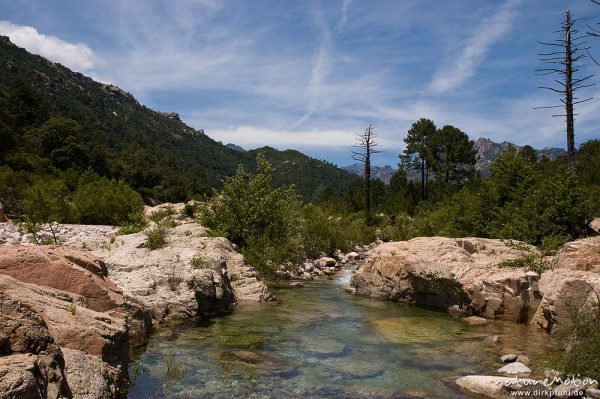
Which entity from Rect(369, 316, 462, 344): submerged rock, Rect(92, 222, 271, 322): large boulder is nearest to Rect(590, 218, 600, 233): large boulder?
Rect(369, 316, 462, 344): submerged rock

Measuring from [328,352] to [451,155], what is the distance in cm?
5865

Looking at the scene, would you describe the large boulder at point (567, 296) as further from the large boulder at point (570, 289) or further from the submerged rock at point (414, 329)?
the submerged rock at point (414, 329)

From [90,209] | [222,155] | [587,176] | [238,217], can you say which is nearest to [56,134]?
[90,209]

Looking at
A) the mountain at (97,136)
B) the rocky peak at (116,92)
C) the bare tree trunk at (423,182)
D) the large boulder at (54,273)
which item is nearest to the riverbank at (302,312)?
the large boulder at (54,273)

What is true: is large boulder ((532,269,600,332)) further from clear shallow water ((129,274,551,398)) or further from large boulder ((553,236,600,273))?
large boulder ((553,236,600,273))

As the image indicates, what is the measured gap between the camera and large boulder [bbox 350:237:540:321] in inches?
595

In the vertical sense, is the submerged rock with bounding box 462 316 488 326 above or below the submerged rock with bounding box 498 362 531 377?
below

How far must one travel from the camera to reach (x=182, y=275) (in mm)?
15078

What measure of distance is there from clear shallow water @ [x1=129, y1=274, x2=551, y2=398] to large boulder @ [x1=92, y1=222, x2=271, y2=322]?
0.84m

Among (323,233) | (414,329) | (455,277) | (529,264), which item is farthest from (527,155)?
(414,329)

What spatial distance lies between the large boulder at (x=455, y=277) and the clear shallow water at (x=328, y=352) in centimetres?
106

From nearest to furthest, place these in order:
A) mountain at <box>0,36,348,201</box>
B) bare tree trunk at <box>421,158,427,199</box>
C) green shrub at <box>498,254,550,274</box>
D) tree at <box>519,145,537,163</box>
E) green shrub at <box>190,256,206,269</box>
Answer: green shrub at <box>190,256,206,269</box>
green shrub at <box>498,254,550,274</box>
tree at <box>519,145,537,163</box>
bare tree trunk at <box>421,158,427,199</box>
mountain at <box>0,36,348,201</box>

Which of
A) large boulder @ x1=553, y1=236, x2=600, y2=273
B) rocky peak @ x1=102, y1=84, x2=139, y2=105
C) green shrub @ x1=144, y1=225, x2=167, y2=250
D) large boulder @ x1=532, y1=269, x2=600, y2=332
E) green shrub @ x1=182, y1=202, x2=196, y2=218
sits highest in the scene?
rocky peak @ x1=102, y1=84, x2=139, y2=105

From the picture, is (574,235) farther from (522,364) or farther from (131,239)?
(131,239)
